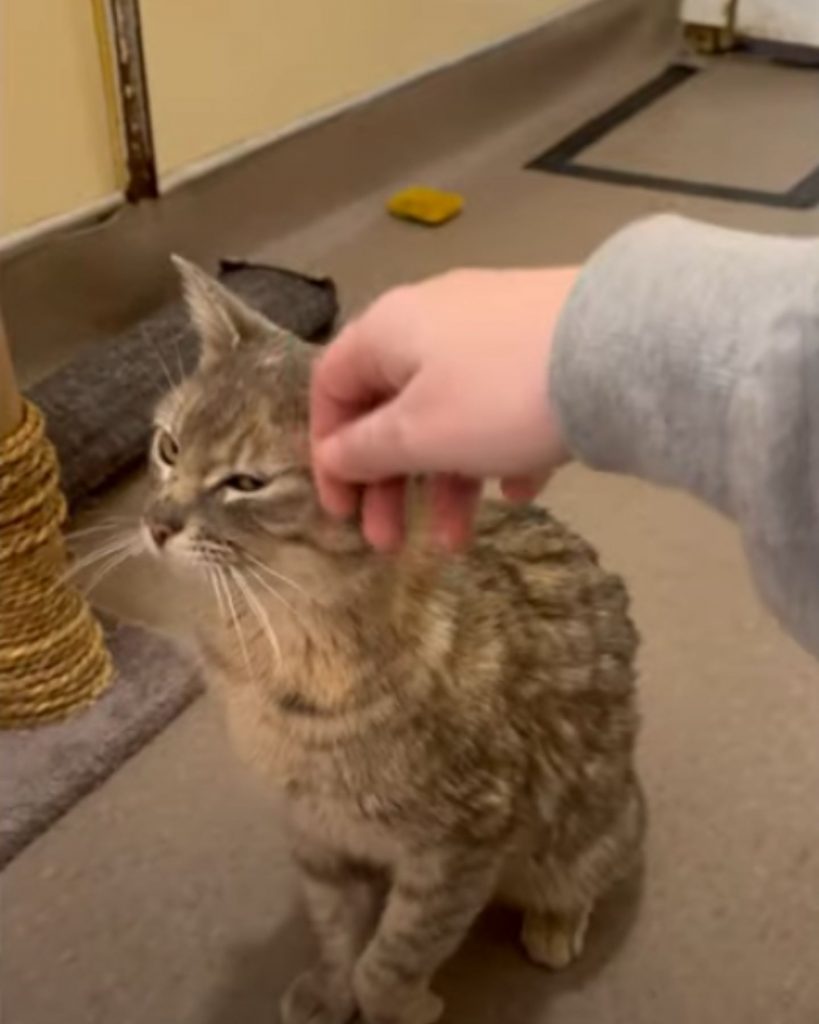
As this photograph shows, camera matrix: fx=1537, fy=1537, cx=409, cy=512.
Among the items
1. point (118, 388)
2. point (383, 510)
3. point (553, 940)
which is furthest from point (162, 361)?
point (383, 510)

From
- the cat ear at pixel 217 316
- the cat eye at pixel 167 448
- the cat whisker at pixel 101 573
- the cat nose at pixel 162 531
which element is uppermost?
the cat ear at pixel 217 316

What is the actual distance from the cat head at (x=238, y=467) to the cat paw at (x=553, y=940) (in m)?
0.46

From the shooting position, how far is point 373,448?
2.22 feet

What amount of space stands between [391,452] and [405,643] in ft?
1.45

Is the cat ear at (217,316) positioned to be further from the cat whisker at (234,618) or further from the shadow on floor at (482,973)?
the shadow on floor at (482,973)

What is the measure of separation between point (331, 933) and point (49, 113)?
118cm

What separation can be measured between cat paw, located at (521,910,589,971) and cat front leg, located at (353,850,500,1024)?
0.39 feet

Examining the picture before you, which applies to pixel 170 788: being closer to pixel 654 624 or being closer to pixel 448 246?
pixel 654 624

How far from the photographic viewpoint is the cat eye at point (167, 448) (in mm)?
1072

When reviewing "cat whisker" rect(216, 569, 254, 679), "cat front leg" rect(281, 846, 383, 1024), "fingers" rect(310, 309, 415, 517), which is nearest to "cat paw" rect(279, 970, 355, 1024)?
"cat front leg" rect(281, 846, 383, 1024)

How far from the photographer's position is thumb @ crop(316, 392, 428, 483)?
0.66m

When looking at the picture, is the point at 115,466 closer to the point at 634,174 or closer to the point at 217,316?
the point at 217,316

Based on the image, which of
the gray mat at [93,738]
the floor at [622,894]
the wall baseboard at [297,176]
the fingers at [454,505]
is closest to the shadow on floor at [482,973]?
the floor at [622,894]

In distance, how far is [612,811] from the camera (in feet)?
4.15
